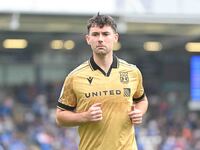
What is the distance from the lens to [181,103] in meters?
25.3

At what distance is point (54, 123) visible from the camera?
20953 mm

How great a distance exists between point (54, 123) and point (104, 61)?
15.9 m

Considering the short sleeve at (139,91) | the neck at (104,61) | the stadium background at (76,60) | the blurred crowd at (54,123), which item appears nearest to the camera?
the neck at (104,61)

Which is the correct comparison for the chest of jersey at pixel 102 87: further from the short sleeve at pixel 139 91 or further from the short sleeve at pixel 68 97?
the short sleeve at pixel 139 91

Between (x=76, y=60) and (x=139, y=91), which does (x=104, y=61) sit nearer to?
(x=139, y=91)

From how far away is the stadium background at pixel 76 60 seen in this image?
20.5m

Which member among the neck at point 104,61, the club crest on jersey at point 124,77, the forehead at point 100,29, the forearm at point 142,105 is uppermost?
the forehead at point 100,29

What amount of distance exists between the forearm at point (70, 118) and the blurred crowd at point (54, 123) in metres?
11.8

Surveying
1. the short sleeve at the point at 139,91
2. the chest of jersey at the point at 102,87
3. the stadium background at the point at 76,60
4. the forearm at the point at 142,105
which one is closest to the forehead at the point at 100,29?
the chest of jersey at the point at 102,87

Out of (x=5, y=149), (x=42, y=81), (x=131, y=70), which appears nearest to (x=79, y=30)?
(x=42, y=81)

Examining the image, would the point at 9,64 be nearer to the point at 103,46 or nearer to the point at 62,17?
the point at 62,17

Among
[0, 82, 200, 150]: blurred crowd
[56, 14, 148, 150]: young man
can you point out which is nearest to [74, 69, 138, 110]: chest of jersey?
[56, 14, 148, 150]: young man

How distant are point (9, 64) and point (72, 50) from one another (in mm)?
2260

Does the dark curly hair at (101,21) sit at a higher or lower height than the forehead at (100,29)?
higher
